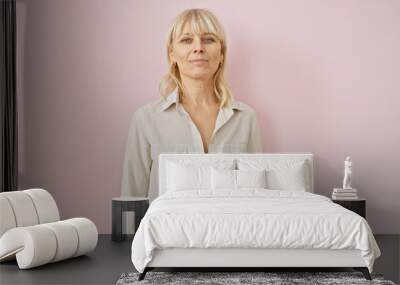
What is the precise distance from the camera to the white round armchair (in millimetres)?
5234

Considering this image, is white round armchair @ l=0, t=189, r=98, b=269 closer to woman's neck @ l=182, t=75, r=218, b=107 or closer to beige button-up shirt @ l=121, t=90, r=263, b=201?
beige button-up shirt @ l=121, t=90, r=263, b=201

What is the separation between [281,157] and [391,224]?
145 centimetres

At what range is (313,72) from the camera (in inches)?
282

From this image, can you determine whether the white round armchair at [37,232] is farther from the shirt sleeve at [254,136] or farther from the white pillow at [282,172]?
the shirt sleeve at [254,136]

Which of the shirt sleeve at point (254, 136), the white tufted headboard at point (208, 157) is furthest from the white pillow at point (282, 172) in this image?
the shirt sleeve at point (254, 136)

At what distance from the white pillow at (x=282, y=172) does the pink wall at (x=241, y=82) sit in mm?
437

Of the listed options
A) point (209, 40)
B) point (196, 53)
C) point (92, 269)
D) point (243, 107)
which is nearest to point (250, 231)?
point (92, 269)

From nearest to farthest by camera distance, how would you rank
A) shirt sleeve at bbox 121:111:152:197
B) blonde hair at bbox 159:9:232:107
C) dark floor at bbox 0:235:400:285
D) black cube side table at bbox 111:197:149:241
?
1. dark floor at bbox 0:235:400:285
2. black cube side table at bbox 111:197:149:241
3. blonde hair at bbox 159:9:232:107
4. shirt sleeve at bbox 121:111:152:197

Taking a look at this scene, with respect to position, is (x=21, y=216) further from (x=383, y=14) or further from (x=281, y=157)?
(x=383, y=14)

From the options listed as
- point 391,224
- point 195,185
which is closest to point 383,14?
point 391,224

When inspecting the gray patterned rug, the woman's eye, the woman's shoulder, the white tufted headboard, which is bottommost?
the gray patterned rug

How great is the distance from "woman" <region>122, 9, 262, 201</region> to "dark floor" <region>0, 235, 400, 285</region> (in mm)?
1060

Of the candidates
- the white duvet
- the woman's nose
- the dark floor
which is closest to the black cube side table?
the dark floor

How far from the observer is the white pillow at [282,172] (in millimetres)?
6457
